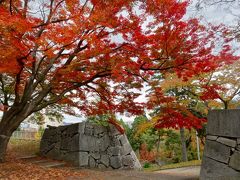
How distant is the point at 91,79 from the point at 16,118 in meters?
2.69

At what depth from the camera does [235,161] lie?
6215mm

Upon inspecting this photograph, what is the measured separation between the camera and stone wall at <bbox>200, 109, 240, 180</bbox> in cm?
623

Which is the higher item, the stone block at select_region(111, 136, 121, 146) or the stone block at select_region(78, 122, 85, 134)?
the stone block at select_region(78, 122, 85, 134)

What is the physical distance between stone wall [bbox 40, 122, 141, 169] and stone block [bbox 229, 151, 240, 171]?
5.90 meters

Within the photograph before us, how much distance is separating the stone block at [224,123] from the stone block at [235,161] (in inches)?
16.0

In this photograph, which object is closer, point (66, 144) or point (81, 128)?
point (81, 128)

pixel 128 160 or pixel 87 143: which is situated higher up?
pixel 87 143

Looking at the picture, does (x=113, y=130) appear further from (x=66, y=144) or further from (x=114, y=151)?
(x=66, y=144)

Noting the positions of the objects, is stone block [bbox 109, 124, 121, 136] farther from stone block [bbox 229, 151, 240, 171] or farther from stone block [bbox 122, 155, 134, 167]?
stone block [bbox 229, 151, 240, 171]

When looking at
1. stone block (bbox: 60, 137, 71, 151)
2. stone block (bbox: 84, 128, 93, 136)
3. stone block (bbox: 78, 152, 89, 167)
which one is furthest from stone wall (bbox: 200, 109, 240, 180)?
stone block (bbox: 60, 137, 71, 151)

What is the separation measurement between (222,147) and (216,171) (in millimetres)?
577

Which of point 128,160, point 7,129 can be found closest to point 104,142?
point 128,160

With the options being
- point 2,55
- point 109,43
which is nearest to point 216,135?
point 109,43

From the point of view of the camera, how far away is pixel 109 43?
336 inches
